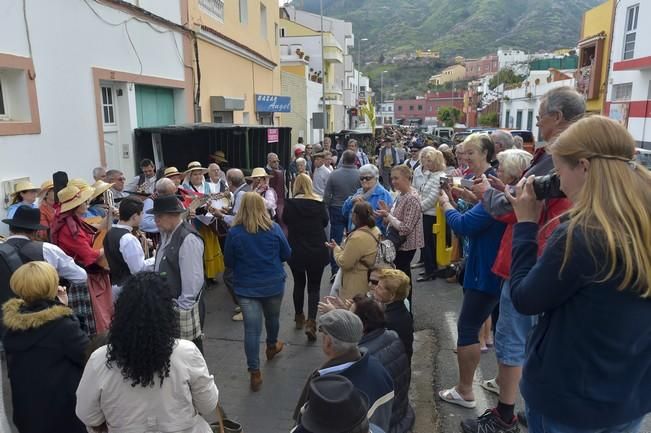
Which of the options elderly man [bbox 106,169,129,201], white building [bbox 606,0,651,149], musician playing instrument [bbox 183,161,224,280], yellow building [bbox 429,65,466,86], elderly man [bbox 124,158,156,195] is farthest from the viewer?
yellow building [bbox 429,65,466,86]

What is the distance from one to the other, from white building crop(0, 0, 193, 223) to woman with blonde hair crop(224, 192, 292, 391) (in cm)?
314

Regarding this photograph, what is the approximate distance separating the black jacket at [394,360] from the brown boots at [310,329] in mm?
2302

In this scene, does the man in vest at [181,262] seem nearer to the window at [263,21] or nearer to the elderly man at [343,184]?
the elderly man at [343,184]

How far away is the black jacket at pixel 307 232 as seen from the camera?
5.40 m

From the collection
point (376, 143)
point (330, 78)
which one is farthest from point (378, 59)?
point (376, 143)

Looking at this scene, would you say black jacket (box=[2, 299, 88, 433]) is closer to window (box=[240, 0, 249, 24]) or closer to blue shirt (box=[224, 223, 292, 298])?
blue shirt (box=[224, 223, 292, 298])

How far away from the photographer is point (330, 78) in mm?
38906

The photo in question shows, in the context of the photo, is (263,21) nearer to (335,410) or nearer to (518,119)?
(335,410)

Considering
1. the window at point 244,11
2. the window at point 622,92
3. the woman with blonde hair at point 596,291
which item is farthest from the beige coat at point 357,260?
the window at point 622,92

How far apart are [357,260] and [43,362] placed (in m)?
2.59

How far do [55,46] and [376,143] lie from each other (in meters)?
17.9

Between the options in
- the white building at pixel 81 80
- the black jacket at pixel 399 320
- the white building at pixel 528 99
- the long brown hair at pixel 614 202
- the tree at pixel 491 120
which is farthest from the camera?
the tree at pixel 491 120

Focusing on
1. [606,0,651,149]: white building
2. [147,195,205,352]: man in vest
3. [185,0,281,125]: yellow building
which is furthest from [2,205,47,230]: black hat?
[606,0,651,149]: white building

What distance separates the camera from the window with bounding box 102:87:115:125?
26.9 ft
